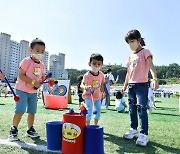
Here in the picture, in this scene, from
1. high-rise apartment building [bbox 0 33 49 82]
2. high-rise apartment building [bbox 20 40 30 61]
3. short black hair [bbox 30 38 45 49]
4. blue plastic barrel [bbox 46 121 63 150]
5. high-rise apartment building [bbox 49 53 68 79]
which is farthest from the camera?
high-rise apartment building [bbox 49 53 68 79]

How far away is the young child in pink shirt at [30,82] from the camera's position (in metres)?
3.94

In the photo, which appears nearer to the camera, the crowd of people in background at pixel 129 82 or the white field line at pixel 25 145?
the white field line at pixel 25 145

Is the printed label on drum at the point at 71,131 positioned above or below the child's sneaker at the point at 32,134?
above

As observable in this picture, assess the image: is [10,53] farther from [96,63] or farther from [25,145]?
[25,145]

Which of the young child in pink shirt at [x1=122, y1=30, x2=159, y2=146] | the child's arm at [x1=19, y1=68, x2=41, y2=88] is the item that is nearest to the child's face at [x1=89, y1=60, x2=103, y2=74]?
the young child in pink shirt at [x1=122, y1=30, x2=159, y2=146]

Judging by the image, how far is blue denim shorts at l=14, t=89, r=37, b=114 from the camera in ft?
12.9

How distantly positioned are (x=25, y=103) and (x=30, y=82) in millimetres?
385

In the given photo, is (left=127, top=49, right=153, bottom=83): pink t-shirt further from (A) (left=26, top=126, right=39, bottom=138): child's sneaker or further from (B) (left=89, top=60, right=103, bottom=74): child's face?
(A) (left=26, top=126, right=39, bottom=138): child's sneaker

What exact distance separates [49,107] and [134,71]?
6293 millimetres

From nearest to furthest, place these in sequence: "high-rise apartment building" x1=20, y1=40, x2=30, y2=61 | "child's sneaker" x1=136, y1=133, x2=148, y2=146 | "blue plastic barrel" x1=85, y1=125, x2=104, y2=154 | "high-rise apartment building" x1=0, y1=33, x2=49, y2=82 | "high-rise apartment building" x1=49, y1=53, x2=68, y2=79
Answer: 1. "blue plastic barrel" x1=85, y1=125, x2=104, y2=154
2. "child's sneaker" x1=136, y1=133, x2=148, y2=146
3. "high-rise apartment building" x1=0, y1=33, x2=49, y2=82
4. "high-rise apartment building" x1=20, y1=40, x2=30, y2=61
5. "high-rise apartment building" x1=49, y1=53, x2=68, y2=79

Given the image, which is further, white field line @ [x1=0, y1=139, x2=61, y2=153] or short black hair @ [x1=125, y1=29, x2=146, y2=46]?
short black hair @ [x1=125, y1=29, x2=146, y2=46]

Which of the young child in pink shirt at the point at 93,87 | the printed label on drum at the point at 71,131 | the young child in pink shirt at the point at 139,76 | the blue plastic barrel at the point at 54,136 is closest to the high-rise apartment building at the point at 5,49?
the young child in pink shirt at the point at 93,87

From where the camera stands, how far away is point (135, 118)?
429cm

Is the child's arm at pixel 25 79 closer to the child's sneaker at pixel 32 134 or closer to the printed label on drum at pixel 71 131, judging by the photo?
the child's sneaker at pixel 32 134
